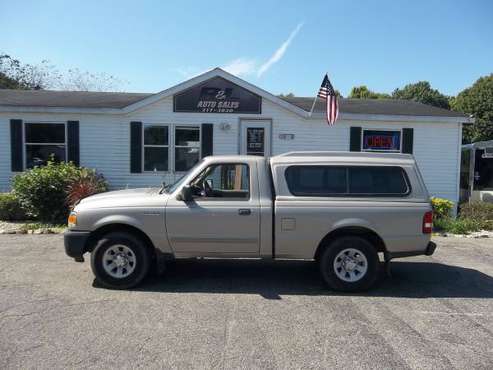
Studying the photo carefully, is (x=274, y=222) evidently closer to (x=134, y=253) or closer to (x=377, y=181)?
(x=377, y=181)

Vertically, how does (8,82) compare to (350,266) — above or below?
above

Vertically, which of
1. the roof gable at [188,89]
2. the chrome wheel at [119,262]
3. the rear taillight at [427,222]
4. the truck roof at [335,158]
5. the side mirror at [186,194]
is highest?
the roof gable at [188,89]

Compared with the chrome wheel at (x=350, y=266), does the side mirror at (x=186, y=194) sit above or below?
above

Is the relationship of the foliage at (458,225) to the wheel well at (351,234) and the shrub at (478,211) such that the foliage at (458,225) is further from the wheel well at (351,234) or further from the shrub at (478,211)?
the wheel well at (351,234)

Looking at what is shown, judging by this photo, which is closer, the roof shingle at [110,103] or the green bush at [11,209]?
the green bush at [11,209]

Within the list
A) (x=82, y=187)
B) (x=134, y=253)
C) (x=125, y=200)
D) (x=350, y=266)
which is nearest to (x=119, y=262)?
(x=134, y=253)

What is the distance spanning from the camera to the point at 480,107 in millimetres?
34594

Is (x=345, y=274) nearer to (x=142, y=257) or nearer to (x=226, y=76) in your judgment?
(x=142, y=257)

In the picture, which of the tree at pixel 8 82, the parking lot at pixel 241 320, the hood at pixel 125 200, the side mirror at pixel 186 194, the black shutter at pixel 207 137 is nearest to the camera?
the parking lot at pixel 241 320

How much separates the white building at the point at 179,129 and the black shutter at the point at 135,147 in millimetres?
29

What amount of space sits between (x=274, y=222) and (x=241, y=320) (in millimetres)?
1434

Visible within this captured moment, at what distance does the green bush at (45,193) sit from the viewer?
10617mm

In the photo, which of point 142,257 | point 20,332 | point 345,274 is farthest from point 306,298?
point 20,332

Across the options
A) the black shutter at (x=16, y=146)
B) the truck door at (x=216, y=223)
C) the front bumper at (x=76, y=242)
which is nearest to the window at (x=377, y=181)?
the truck door at (x=216, y=223)
